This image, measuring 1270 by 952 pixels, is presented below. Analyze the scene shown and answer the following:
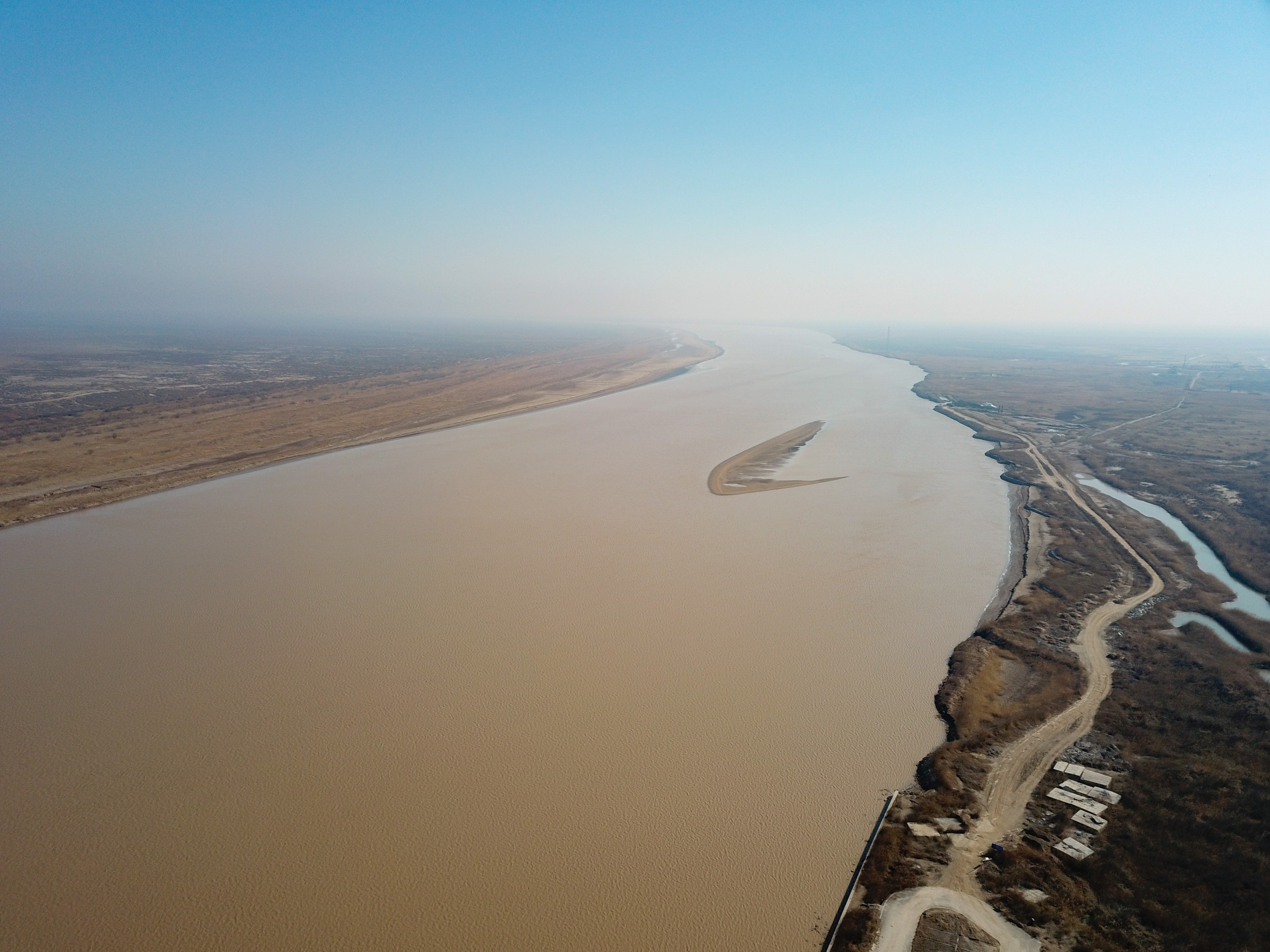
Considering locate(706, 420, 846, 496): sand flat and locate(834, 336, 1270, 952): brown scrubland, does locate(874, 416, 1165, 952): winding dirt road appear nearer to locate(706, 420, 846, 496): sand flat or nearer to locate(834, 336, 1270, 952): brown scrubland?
locate(834, 336, 1270, 952): brown scrubland

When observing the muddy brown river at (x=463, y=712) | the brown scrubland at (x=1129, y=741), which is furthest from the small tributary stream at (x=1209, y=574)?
the muddy brown river at (x=463, y=712)

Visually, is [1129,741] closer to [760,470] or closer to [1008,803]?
[1008,803]

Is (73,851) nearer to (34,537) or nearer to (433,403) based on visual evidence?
(34,537)

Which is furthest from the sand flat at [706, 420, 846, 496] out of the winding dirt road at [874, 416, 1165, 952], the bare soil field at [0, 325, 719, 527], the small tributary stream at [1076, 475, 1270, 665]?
the bare soil field at [0, 325, 719, 527]

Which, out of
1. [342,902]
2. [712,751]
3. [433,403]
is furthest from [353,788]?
[433,403]

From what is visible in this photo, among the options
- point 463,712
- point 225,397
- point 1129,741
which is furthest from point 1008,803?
point 225,397
